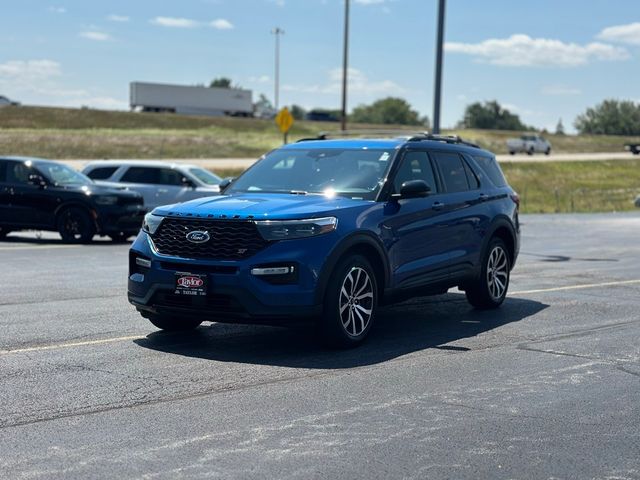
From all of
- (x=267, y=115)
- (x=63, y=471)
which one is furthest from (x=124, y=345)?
(x=267, y=115)

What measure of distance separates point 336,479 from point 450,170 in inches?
246

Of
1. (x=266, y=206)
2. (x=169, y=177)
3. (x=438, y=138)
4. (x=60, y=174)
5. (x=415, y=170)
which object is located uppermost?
(x=438, y=138)

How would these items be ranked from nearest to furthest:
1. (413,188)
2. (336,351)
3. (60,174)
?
(336,351)
(413,188)
(60,174)

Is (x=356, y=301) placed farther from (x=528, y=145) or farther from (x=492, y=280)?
(x=528, y=145)

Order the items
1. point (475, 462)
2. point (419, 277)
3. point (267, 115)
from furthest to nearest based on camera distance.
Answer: point (267, 115)
point (419, 277)
point (475, 462)

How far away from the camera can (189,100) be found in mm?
106812

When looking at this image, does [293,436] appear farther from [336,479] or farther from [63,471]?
[63,471]

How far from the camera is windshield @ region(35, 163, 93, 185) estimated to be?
21.0 meters

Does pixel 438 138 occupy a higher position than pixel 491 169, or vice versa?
pixel 438 138

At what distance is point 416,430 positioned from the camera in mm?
6492

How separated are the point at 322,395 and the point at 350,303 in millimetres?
1816

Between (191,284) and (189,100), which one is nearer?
(191,284)

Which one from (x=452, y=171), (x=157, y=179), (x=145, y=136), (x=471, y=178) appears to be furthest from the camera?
(x=145, y=136)

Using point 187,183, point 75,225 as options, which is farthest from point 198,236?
point 187,183
